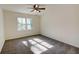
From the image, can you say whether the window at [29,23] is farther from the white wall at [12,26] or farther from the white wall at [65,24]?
the white wall at [65,24]

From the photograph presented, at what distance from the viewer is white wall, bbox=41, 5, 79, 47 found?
3.28 m

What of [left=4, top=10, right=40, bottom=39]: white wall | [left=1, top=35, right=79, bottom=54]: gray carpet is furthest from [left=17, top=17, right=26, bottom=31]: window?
[left=1, top=35, right=79, bottom=54]: gray carpet

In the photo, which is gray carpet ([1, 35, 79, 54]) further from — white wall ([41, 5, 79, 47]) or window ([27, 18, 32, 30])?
window ([27, 18, 32, 30])

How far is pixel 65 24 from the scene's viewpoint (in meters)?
3.76

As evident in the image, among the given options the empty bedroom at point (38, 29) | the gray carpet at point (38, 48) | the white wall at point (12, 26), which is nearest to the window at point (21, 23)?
the empty bedroom at point (38, 29)

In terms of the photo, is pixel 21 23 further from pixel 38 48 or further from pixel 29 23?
pixel 38 48

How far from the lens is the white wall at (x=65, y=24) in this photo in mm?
3283

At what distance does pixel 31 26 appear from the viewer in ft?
20.2

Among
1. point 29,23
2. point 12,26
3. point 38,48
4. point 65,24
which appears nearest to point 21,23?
point 29,23

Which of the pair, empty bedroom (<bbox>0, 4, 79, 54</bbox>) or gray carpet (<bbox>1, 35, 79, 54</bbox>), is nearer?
gray carpet (<bbox>1, 35, 79, 54</bbox>)
